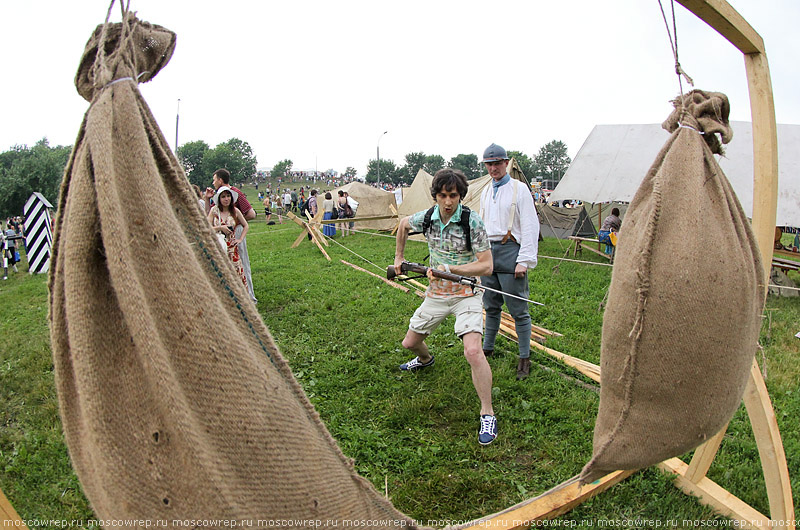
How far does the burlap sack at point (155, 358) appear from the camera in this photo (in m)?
0.94

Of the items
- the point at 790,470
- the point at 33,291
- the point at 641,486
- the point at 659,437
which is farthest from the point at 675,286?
the point at 33,291

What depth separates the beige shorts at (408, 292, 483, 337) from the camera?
3467 mm

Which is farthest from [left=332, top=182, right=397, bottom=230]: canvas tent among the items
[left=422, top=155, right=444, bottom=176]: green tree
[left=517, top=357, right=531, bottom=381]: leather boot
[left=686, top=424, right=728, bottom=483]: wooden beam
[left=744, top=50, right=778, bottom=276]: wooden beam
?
[left=422, top=155, right=444, bottom=176]: green tree

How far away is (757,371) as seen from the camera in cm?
205

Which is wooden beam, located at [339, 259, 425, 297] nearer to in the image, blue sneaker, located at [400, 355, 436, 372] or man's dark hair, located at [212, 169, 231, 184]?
blue sneaker, located at [400, 355, 436, 372]

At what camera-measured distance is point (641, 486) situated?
9.51 feet

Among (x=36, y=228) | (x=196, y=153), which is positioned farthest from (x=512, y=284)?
(x=196, y=153)

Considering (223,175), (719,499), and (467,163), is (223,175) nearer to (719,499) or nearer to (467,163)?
(719,499)

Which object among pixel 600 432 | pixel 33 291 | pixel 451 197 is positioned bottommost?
pixel 33 291

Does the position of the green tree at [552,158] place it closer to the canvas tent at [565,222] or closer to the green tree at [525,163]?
the green tree at [525,163]

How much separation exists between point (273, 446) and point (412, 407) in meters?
2.92

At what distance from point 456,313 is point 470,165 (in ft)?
329

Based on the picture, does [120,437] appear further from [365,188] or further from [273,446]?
[365,188]

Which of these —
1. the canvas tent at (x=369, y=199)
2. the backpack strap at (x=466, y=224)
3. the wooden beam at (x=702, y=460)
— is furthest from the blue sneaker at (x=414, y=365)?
the canvas tent at (x=369, y=199)
